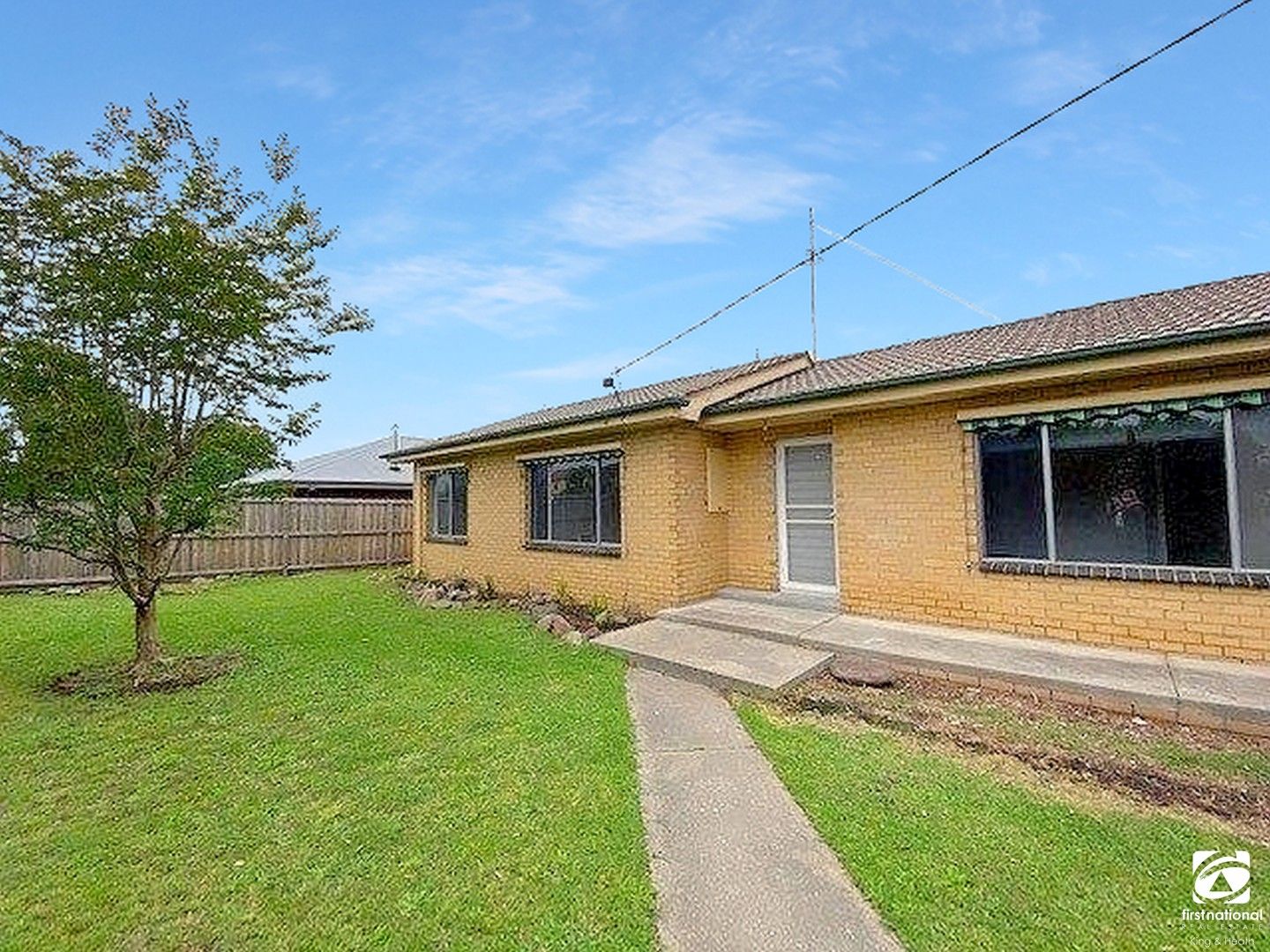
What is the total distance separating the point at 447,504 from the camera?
14.0 meters

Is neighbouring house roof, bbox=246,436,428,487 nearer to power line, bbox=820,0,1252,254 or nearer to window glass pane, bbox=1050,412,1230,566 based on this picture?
Result: power line, bbox=820,0,1252,254

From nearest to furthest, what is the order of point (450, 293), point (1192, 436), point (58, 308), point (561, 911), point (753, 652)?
point (561, 911) < point (1192, 436) < point (58, 308) < point (753, 652) < point (450, 293)

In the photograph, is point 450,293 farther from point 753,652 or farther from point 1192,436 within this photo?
point 1192,436

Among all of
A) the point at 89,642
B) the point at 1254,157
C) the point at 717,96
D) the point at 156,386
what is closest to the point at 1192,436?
the point at 1254,157

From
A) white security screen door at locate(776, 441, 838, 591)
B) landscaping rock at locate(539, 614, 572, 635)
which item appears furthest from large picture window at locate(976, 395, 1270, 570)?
landscaping rock at locate(539, 614, 572, 635)

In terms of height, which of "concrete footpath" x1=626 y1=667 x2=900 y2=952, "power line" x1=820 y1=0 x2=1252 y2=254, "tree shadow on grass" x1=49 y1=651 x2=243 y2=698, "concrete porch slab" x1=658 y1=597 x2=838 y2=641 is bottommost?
"concrete footpath" x1=626 y1=667 x2=900 y2=952

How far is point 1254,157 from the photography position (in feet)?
28.9

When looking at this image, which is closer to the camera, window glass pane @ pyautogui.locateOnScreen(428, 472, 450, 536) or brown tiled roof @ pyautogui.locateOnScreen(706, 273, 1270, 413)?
brown tiled roof @ pyautogui.locateOnScreen(706, 273, 1270, 413)

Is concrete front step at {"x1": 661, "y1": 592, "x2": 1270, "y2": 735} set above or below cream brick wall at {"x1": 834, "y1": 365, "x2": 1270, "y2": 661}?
below

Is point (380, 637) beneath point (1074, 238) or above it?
beneath

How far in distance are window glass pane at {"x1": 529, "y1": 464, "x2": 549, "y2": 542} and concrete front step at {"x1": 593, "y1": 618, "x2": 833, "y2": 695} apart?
3732mm

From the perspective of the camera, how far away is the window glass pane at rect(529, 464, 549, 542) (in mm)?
10906

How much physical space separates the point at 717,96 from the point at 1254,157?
788 centimetres

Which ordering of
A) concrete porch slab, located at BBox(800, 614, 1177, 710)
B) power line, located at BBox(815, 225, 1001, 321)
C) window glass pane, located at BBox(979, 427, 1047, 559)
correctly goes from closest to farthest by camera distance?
concrete porch slab, located at BBox(800, 614, 1177, 710)
window glass pane, located at BBox(979, 427, 1047, 559)
power line, located at BBox(815, 225, 1001, 321)
